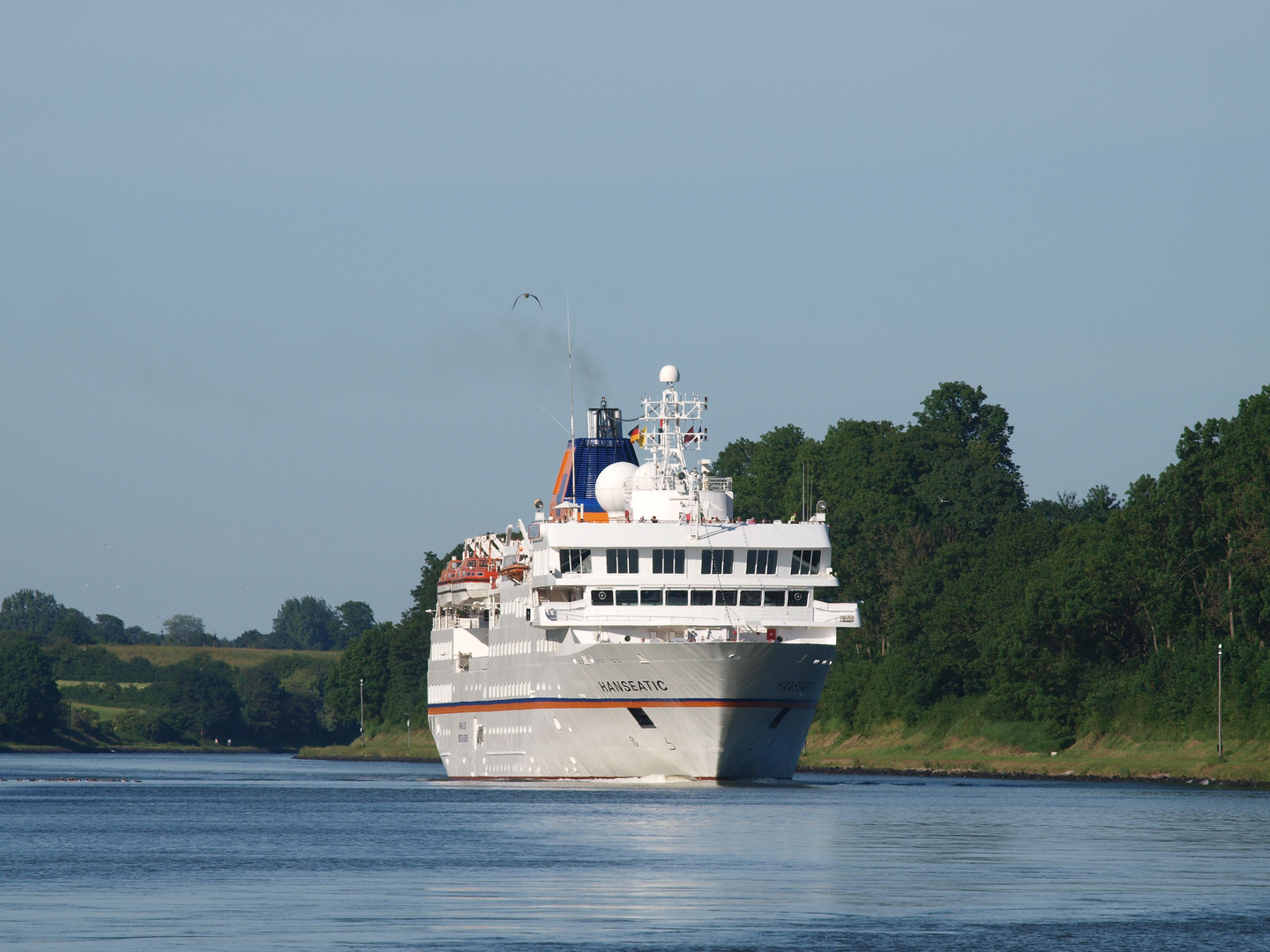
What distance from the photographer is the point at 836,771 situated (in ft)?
422

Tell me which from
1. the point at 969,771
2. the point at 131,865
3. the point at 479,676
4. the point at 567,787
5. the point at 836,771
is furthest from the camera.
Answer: the point at 836,771

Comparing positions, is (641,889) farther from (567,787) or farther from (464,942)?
(567,787)

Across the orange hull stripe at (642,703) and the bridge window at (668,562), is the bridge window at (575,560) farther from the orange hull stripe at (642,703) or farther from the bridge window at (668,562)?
the orange hull stripe at (642,703)

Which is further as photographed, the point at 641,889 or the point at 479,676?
the point at 479,676

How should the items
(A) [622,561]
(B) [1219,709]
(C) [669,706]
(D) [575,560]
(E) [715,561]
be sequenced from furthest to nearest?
1. (B) [1219,709]
2. (D) [575,560]
3. (A) [622,561]
4. (E) [715,561]
5. (C) [669,706]

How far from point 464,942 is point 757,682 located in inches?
1863

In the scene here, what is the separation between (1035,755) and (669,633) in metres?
37.4

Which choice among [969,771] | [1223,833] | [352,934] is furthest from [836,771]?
[352,934]

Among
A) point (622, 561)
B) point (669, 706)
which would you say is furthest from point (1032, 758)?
point (669, 706)

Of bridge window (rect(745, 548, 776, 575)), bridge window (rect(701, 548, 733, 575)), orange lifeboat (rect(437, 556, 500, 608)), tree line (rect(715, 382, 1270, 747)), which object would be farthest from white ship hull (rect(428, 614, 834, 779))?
tree line (rect(715, 382, 1270, 747))

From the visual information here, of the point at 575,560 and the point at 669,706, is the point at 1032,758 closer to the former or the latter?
the point at 575,560

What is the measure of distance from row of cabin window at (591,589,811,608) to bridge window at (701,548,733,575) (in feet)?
2.91

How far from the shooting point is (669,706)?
83.9m

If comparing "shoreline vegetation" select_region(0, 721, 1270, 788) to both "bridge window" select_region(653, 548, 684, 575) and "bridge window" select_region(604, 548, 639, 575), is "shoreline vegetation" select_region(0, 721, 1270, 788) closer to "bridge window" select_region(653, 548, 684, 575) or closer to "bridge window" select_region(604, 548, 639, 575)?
"bridge window" select_region(653, 548, 684, 575)
